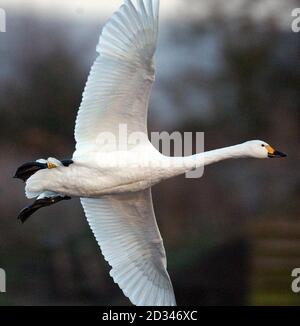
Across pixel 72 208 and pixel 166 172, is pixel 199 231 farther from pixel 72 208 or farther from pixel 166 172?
pixel 166 172

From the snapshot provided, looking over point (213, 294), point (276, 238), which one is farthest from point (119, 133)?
point (213, 294)

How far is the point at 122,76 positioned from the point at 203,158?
44 cm

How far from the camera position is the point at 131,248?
13.4 feet

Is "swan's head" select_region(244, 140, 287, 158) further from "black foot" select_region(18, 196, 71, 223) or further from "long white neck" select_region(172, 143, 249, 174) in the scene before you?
"black foot" select_region(18, 196, 71, 223)

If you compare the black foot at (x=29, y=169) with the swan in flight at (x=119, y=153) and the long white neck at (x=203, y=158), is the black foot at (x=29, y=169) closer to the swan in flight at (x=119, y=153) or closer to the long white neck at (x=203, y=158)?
the swan in flight at (x=119, y=153)

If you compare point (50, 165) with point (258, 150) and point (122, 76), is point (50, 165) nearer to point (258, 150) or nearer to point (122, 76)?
point (122, 76)

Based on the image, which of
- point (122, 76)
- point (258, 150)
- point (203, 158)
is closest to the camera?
point (122, 76)

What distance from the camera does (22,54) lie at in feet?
20.5

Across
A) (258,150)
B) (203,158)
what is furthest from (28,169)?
(258,150)

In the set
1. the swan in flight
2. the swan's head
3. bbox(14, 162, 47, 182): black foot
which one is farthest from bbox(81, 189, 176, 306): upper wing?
the swan's head

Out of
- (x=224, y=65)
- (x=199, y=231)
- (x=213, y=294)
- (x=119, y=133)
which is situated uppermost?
(x=224, y=65)
